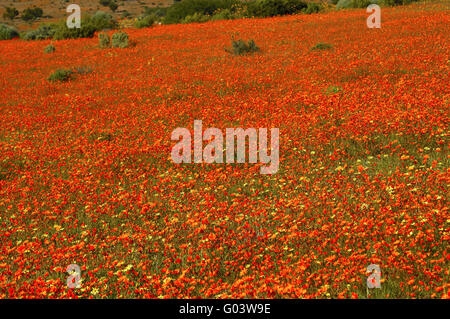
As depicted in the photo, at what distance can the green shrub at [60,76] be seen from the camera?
20.2 m

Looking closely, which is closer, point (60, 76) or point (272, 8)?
point (60, 76)

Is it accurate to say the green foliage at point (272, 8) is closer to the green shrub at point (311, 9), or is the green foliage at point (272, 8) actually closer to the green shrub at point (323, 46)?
the green shrub at point (311, 9)

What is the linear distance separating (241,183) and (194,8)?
Result: 35410 millimetres

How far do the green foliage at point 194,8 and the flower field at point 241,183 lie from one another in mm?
22796

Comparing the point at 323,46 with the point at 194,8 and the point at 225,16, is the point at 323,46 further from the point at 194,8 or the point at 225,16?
the point at 194,8

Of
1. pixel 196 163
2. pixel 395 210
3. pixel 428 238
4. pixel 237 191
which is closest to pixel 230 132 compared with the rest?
pixel 196 163

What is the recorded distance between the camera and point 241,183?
880 cm

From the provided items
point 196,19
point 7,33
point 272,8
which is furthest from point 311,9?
point 7,33

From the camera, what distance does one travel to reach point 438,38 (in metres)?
17.9

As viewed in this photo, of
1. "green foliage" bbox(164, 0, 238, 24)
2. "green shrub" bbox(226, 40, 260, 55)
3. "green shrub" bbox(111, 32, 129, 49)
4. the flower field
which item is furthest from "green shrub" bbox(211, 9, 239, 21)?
the flower field

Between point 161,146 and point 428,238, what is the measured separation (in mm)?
7242

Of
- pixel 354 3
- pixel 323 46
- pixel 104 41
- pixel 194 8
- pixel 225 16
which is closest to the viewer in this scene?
pixel 323 46

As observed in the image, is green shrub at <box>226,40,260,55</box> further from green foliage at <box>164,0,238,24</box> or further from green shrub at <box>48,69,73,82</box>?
green foliage at <box>164,0,238,24</box>

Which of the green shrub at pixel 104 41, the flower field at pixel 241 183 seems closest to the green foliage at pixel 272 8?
the green shrub at pixel 104 41
